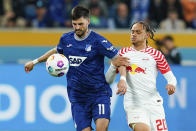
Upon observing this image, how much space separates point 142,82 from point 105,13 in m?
7.46

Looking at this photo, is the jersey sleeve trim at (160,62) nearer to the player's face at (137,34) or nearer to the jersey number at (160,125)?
the player's face at (137,34)

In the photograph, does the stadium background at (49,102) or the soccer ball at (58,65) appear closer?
the soccer ball at (58,65)

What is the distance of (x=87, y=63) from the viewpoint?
749cm

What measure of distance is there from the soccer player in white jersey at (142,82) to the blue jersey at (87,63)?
214 mm

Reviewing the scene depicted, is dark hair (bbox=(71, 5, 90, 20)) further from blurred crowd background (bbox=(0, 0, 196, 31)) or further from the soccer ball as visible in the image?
blurred crowd background (bbox=(0, 0, 196, 31))

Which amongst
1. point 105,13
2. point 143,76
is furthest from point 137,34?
point 105,13

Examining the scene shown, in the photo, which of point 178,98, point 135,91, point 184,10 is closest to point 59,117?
point 178,98

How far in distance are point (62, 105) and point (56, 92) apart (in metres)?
0.28

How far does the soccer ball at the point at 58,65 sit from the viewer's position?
7.31 meters

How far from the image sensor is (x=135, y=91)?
7.51 metres

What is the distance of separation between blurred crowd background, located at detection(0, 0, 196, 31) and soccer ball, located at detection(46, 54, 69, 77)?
7087mm

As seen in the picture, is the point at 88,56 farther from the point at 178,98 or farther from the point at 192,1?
the point at 192,1

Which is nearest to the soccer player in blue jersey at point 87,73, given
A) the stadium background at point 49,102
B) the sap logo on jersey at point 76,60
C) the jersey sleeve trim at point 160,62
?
the sap logo on jersey at point 76,60

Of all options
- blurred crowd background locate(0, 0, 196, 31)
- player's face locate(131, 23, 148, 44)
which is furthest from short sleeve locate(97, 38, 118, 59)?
blurred crowd background locate(0, 0, 196, 31)
